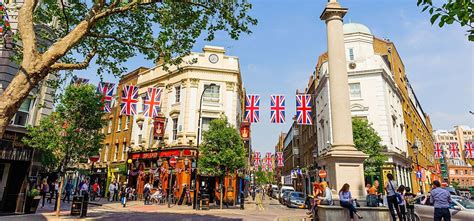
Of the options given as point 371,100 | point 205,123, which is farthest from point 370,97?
point 205,123

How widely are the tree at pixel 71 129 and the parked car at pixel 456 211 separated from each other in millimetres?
15852

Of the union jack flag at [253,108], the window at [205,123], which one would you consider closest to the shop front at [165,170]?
the window at [205,123]

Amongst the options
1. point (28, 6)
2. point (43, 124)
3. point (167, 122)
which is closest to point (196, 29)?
point (28, 6)

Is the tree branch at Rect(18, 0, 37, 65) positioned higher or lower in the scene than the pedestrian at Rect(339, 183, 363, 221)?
higher

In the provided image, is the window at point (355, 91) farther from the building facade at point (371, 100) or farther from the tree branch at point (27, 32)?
the tree branch at point (27, 32)

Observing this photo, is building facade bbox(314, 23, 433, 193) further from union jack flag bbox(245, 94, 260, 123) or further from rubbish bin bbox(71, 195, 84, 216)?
rubbish bin bbox(71, 195, 84, 216)

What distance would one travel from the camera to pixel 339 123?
12.5 m

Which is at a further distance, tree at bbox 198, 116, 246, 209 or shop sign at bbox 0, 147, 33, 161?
tree at bbox 198, 116, 246, 209

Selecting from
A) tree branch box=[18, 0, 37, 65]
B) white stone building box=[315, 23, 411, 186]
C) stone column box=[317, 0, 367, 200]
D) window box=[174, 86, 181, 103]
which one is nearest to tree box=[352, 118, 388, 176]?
white stone building box=[315, 23, 411, 186]

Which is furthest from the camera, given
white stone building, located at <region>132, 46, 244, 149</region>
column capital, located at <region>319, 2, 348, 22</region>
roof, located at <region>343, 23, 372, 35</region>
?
roof, located at <region>343, 23, 372, 35</region>

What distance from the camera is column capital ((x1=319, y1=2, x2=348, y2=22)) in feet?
46.0

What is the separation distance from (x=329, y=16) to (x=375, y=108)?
677 inches

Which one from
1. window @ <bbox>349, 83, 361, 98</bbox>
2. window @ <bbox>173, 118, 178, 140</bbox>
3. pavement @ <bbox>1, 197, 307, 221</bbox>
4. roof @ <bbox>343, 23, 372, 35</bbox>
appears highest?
roof @ <bbox>343, 23, 372, 35</bbox>

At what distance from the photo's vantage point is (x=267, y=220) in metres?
14.7
